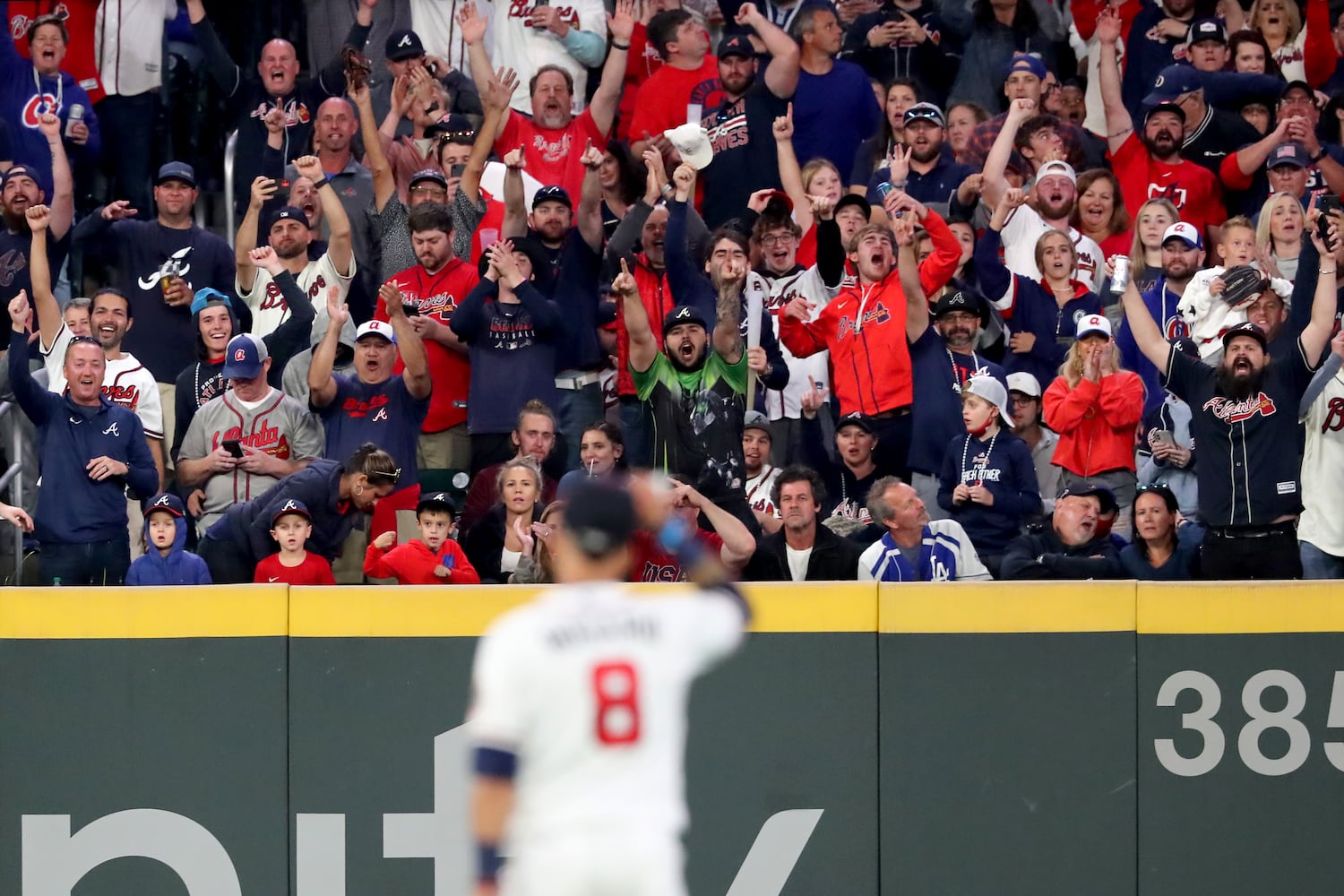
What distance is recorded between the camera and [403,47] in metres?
→ 14.2

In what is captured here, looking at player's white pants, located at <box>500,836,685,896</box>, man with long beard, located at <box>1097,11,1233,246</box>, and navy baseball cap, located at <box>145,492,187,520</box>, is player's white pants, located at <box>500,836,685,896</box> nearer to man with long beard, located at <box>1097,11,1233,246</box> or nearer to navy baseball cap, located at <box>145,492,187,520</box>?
navy baseball cap, located at <box>145,492,187,520</box>

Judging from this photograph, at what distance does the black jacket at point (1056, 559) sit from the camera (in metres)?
9.72

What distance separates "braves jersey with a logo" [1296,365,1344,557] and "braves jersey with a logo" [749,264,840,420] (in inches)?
120

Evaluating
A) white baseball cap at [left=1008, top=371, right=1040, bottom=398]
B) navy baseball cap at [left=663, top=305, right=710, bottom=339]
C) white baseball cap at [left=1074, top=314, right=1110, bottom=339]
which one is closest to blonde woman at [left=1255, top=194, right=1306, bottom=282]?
white baseball cap at [left=1074, top=314, right=1110, bottom=339]

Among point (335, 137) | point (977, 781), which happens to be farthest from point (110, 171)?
point (977, 781)

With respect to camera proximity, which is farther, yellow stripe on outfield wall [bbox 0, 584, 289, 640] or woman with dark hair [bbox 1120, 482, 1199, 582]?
woman with dark hair [bbox 1120, 482, 1199, 582]

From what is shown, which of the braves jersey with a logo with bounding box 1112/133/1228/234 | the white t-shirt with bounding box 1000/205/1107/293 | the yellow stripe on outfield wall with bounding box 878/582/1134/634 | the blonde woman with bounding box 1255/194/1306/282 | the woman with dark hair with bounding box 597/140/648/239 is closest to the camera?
the yellow stripe on outfield wall with bounding box 878/582/1134/634

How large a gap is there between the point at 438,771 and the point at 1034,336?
18.3 ft

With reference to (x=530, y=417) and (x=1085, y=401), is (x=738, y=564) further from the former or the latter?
(x=1085, y=401)

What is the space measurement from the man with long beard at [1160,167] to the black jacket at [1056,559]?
13.7 feet

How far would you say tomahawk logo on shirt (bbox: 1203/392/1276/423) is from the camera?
34.4 feet

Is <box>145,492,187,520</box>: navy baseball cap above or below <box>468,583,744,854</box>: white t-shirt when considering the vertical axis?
above

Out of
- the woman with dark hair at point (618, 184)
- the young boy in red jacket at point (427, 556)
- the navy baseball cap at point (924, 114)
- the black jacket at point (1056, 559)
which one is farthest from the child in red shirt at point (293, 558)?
the navy baseball cap at point (924, 114)

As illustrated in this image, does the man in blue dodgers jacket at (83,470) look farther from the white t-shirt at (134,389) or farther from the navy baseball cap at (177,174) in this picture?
the navy baseball cap at (177,174)
